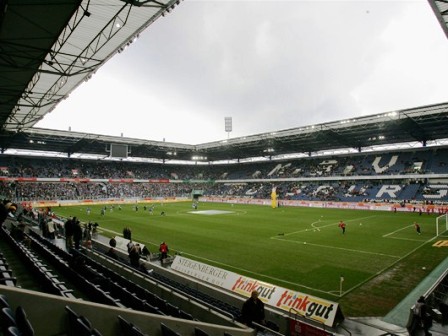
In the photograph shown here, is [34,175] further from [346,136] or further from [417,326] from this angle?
[417,326]

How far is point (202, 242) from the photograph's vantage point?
903 inches

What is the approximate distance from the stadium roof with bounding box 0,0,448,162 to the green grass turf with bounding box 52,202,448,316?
1262cm

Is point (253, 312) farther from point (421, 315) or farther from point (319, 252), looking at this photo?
point (319, 252)

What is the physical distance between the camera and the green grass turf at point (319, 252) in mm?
13484

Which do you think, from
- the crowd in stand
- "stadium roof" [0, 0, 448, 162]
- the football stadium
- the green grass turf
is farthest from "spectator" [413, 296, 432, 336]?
the crowd in stand

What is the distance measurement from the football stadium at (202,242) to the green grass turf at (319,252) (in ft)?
0.42

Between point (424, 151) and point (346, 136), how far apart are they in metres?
14.7

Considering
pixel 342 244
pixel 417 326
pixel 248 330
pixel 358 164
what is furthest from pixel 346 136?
pixel 248 330

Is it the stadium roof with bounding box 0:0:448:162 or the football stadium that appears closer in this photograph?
the football stadium

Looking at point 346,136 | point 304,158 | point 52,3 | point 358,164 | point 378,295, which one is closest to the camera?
point 52,3

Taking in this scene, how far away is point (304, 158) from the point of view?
71312 mm

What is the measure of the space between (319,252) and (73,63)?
64.7ft

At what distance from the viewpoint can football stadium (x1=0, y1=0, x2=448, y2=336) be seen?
7246mm

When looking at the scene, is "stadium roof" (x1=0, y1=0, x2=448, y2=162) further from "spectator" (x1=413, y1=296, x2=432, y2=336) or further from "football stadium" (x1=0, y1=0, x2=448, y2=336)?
"spectator" (x1=413, y1=296, x2=432, y2=336)
